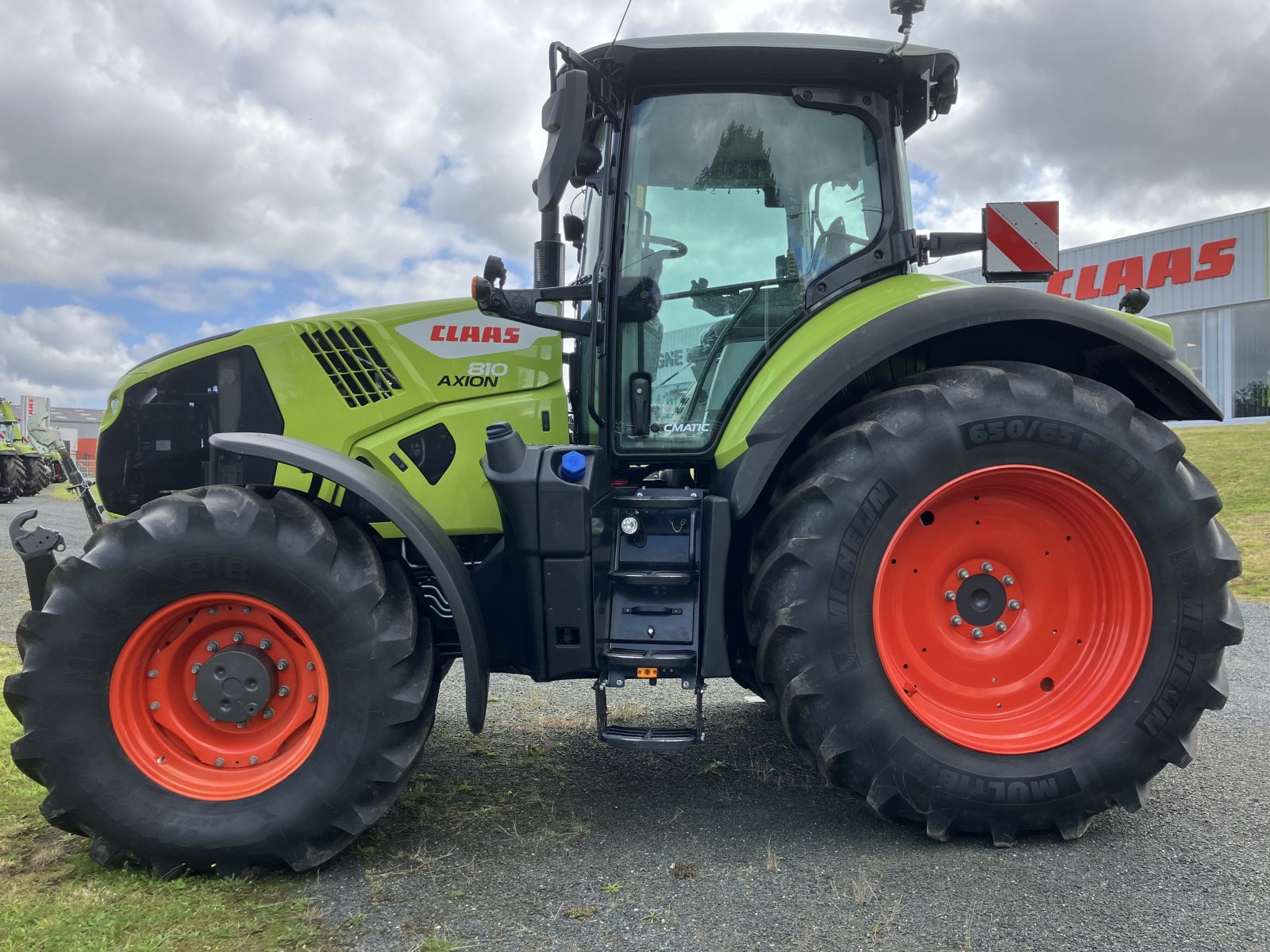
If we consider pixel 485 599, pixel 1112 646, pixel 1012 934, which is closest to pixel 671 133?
pixel 485 599

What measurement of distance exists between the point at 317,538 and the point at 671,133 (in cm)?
189

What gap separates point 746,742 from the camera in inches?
151

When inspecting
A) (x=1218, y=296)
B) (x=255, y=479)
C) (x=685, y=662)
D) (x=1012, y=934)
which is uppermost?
(x=1218, y=296)

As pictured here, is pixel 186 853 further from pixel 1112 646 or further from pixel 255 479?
pixel 1112 646

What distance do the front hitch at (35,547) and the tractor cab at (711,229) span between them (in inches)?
72.8

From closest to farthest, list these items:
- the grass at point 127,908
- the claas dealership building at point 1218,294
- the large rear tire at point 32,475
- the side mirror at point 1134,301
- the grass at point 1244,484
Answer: the grass at point 127,908, the side mirror at point 1134,301, the grass at point 1244,484, the claas dealership building at point 1218,294, the large rear tire at point 32,475

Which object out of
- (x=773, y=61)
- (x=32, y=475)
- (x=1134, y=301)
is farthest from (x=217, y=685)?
(x=32, y=475)

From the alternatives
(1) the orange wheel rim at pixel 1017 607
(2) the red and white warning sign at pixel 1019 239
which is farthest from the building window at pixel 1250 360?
(1) the orange wheel rim at pixel 1017 607

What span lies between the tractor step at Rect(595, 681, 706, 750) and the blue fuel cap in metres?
0.69

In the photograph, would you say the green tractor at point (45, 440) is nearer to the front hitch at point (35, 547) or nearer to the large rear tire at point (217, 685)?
the front hitch at point (35, 547)

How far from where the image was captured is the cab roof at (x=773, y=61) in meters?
3.04

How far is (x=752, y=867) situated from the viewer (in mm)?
2605

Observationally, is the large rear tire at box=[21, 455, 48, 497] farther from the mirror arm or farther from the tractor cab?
the tractor cab

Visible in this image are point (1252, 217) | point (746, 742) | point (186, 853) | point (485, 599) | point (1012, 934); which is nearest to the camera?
point (1012, 934)
